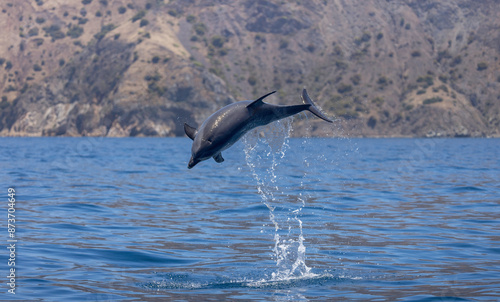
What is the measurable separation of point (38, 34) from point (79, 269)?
187333mm

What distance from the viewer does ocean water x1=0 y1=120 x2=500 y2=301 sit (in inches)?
470

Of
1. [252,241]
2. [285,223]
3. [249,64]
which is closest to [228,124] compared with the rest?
[252,241]

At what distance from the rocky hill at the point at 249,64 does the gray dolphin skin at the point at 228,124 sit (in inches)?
4702

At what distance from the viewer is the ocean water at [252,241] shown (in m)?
11.9

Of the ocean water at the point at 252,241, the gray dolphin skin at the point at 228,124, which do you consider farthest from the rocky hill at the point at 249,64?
the gray dolphin skin at the point at 228,124

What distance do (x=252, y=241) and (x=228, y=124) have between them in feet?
23.5

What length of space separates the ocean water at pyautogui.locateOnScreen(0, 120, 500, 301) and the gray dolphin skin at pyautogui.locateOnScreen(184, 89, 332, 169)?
88.8 inches

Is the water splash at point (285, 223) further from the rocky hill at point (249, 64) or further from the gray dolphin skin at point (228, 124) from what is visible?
the rocky hill at point (249, 64)

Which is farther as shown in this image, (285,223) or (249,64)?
(249,64)

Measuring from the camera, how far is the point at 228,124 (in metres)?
10.5

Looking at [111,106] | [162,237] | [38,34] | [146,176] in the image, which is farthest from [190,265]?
[38,34]

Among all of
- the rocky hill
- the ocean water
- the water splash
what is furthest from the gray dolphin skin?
the rocky hill

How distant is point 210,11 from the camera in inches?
7461

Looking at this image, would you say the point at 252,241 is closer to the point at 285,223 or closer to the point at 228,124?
the point at 285,223
